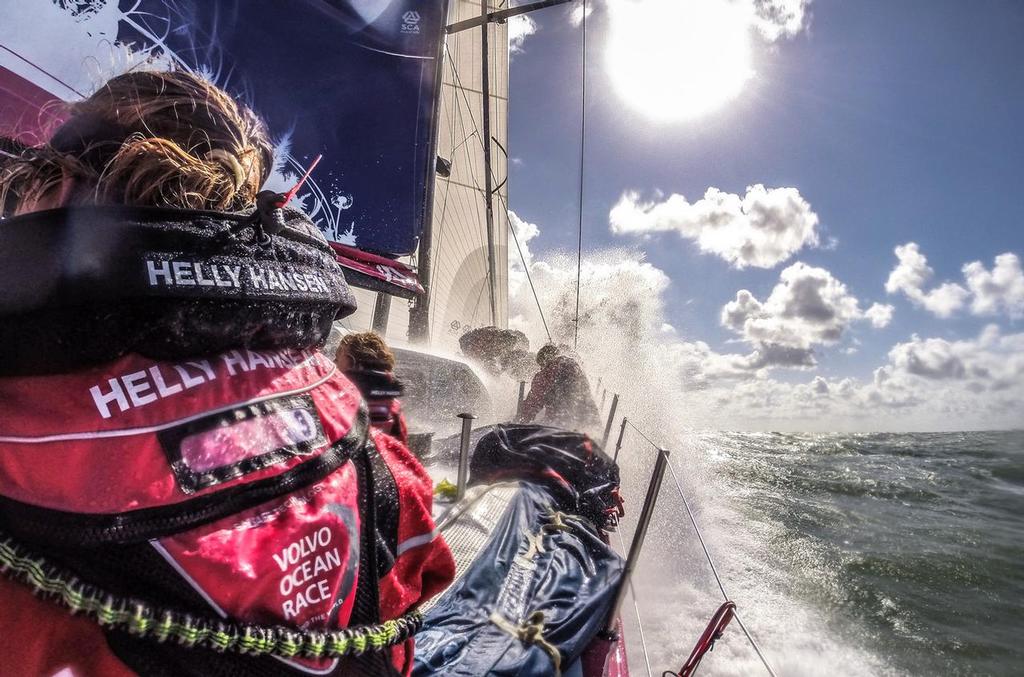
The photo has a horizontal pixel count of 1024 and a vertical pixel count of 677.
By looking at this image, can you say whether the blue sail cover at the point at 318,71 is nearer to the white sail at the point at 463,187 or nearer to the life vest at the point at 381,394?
the life vest at the point at 381,394

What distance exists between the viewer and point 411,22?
425cm

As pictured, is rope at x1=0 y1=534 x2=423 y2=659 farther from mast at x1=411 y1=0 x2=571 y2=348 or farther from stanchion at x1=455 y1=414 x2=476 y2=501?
mast at x1=411 y1=0 x2=571 y2=348

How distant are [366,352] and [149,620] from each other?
159 cm

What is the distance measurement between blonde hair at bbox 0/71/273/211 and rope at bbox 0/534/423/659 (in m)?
0.37

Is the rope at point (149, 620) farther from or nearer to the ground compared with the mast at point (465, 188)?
nearer to the ground

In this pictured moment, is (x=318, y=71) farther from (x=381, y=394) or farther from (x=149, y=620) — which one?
(x=149, y=620)

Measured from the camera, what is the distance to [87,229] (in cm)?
50

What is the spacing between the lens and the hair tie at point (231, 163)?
0.61 metres

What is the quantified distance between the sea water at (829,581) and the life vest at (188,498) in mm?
3586

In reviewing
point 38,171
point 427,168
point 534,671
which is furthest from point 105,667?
point 427,168

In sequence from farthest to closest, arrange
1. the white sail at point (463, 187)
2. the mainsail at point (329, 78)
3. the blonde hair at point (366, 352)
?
the white sail at point (463, 187) → the mainsail at point (329, 78) → the blonde hair at point (366, 352)

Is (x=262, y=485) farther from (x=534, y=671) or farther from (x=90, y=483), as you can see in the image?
(x=534, y=671)

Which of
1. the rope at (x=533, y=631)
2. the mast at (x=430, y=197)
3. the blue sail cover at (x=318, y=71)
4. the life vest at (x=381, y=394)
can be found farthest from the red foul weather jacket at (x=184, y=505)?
the mast at (x=430, y=197)

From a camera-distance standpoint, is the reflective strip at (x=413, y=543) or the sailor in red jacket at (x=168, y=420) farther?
the reflective strip at (x=413, y=543)
